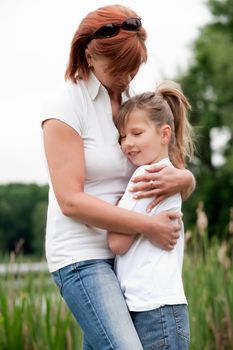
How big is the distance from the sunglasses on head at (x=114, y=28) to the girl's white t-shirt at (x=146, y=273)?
475mm

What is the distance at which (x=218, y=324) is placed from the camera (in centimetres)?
631

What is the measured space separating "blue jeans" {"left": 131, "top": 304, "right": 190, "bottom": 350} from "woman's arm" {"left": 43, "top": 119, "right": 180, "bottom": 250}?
226 millimetres

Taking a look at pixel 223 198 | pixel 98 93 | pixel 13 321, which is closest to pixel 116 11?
pixel 98 93

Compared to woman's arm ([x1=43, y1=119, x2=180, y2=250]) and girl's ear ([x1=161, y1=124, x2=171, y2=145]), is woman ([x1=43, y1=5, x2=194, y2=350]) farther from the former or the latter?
girl's ear ([x1=161, y1=124, x2=171, y2=145])


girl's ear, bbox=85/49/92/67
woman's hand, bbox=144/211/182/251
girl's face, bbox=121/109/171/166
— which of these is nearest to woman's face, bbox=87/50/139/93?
girl's ear, bbox=85/49/92/67

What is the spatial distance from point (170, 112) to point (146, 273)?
59 cm

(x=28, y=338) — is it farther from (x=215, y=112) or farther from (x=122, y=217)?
(x=215, y=112)

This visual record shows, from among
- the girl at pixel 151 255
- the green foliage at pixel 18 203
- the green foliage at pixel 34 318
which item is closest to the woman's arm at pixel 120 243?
the girl at pixel 151 255

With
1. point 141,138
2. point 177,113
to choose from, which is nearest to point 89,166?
point 141,138

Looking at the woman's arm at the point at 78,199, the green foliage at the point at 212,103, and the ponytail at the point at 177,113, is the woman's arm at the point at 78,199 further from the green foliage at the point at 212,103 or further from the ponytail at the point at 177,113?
the green foliage at the point at 212,103

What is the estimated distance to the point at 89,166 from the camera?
3.13 meters

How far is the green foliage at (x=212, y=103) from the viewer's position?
30984mm

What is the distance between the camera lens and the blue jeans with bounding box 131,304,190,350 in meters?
3.04

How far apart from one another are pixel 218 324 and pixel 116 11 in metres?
3.56
